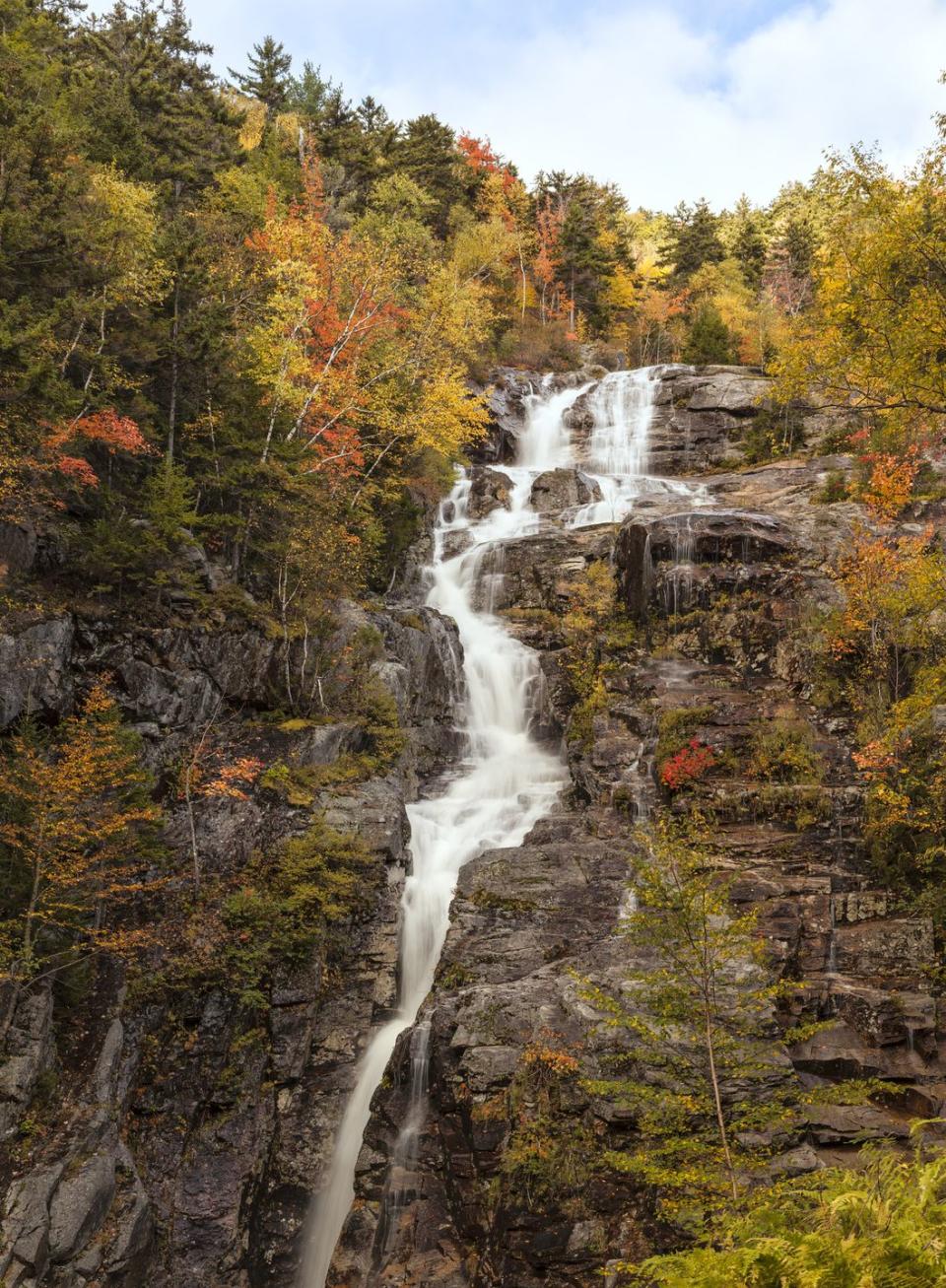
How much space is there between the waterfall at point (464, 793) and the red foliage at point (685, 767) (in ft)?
11.7

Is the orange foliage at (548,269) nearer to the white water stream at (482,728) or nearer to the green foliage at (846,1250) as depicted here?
the white water stream at (482,728)

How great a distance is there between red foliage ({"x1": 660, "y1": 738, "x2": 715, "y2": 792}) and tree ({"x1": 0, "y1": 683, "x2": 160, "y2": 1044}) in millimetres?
10194

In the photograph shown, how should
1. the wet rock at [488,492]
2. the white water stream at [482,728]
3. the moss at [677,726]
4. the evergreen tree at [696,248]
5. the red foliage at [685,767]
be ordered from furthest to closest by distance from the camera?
the evergreen tree at [696,248]
the wet rock at [488,492]
the moss at [677,726]
the red foliage at [685,767]
the white water stream at [482,728]

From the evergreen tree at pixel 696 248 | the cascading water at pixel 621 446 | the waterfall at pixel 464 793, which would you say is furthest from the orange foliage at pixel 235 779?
the evergreen tree at pixel 696 248

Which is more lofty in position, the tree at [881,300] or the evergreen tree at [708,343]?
the evergreen tree at [708,343]

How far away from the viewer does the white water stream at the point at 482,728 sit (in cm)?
1243

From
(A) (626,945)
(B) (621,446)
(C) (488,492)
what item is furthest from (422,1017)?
(B) (621,446)

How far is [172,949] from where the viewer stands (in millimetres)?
13805

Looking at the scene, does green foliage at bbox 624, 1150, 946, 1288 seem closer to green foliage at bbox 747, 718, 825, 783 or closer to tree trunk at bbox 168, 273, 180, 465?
green foliage at bbox 747, 718, 825, 783

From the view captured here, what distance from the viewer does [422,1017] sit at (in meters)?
12.8

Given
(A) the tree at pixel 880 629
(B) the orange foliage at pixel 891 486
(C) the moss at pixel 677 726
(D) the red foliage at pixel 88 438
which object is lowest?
(C) the moss at pixel 677 726

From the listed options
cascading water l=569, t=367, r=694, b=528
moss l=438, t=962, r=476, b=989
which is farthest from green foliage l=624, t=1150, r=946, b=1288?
cascading water l=569, t=367, r=694, b=528

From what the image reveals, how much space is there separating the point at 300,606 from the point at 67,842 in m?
8.44

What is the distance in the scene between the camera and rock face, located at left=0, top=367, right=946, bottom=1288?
10.2 m
